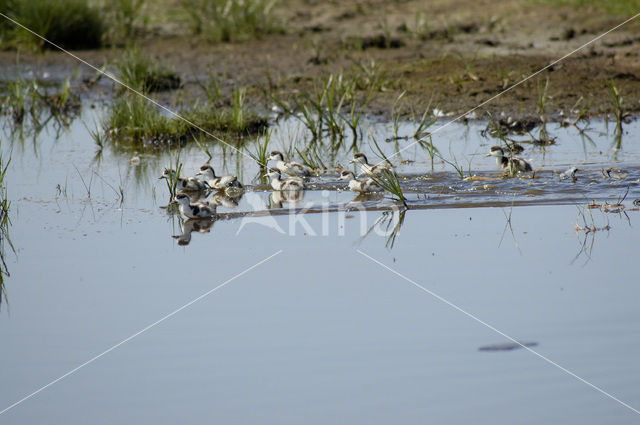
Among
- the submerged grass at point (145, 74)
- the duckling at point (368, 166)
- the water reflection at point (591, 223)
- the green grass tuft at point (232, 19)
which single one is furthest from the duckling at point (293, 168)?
the green grass tuft at point (232, 19)

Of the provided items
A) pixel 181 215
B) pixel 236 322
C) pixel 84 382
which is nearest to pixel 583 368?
pixel 236 322

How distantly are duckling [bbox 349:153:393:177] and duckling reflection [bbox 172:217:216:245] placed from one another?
1.53 m

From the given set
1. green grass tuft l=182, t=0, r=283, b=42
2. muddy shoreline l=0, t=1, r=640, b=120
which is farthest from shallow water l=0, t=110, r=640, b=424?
green grass tuft l=182, t=0, r=283, b=42

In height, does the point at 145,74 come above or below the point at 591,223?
above

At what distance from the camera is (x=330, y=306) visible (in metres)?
5.78

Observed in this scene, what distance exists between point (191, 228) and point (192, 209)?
226mm

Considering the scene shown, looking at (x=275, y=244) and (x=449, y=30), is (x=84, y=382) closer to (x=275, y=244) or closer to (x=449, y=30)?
(x=275, y=244)

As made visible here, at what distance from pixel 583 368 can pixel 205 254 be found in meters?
3.03

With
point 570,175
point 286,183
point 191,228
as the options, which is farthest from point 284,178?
point 570,175

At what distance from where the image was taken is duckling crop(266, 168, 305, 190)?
28.5 feet

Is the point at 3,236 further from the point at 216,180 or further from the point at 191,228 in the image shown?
the point at 216,180

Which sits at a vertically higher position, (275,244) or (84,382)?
(275,244)

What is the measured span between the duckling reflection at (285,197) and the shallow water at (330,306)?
71 mm

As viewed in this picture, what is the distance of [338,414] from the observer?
4.52 m
